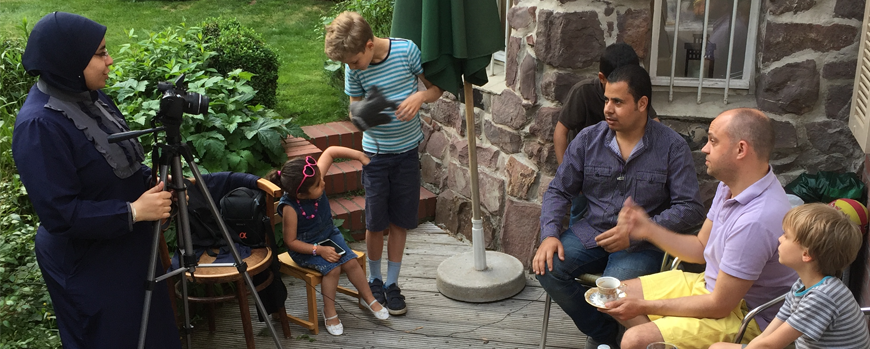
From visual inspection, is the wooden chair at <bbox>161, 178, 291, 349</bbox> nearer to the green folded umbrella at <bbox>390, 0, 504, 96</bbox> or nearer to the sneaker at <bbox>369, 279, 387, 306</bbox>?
the sneaker at <bbox>369, 279, 387, 306</bbox>

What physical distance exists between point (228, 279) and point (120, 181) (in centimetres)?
86

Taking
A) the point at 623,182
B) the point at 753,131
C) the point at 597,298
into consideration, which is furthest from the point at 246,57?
the point at 753,131

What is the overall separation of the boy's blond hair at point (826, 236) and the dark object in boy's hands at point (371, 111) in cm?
193

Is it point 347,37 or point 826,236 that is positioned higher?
point 347,37

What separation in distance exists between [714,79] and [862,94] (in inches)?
Result: 28.6

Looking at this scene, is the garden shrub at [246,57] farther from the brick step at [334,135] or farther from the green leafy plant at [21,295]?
the green leafy plant at [21,295]

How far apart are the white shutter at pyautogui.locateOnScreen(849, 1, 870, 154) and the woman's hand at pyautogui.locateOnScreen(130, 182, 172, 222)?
106 inches

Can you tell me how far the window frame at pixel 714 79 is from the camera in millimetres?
3652

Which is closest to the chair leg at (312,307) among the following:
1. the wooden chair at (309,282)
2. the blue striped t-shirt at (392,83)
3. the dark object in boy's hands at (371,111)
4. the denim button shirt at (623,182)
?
the wooden chair at (309,282)

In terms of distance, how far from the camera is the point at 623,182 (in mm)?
3158

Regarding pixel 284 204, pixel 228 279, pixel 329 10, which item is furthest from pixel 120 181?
pixel 329 10

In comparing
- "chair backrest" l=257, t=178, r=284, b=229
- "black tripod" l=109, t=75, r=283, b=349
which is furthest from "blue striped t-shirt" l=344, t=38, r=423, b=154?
"black tripod" l=109, t=75, r=283, b=349

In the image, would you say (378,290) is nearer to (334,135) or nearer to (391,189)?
(391,189)

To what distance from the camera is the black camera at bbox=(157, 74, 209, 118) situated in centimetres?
263
